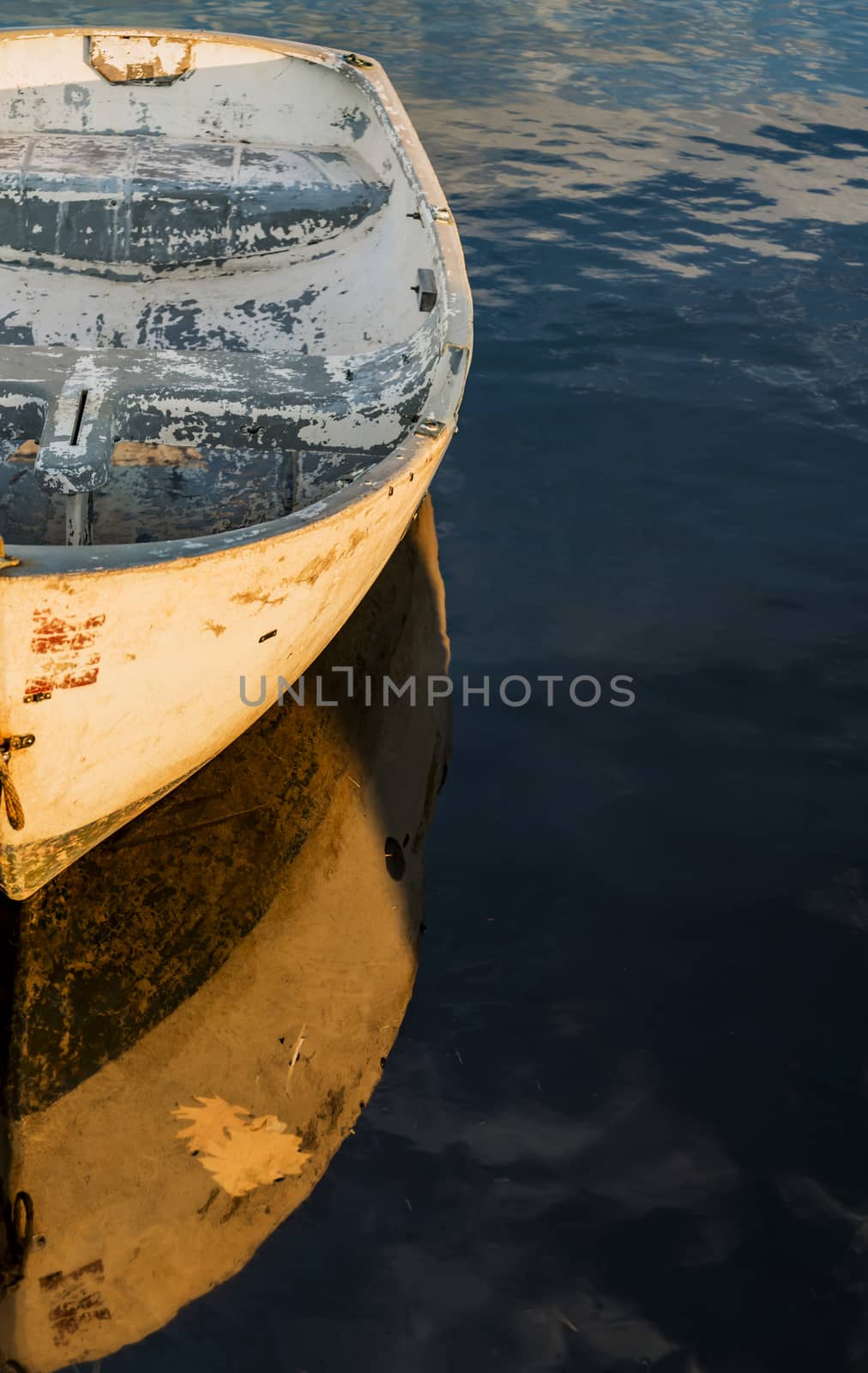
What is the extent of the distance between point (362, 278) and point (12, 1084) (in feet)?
15.9

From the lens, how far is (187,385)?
16.0 ft

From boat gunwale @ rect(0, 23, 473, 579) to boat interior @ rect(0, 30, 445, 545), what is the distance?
68 millimetres

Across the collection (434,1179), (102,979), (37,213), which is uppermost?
(37,213)

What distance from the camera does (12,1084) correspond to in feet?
12.0

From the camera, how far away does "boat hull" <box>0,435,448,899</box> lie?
10.8 ft

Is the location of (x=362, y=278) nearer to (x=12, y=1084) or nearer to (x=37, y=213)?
(x=37, y=213)

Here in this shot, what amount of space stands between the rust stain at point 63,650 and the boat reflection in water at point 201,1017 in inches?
18.3

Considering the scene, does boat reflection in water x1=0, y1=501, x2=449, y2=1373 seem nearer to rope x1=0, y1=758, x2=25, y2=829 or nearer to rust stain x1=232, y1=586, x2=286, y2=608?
rope x1=0, y1=758, x2=25, y2=829

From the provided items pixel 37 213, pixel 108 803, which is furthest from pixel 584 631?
pixel 37 213

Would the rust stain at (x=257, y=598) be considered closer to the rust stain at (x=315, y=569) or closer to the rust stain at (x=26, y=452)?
the rust stain at (x=315, y=569)

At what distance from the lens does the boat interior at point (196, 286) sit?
15.4 feet

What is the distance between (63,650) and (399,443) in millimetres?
1895

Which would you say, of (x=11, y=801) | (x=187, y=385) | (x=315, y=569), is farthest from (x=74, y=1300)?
(x=187, y=385)

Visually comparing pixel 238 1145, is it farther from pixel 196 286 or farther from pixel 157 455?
pixel 196 286
